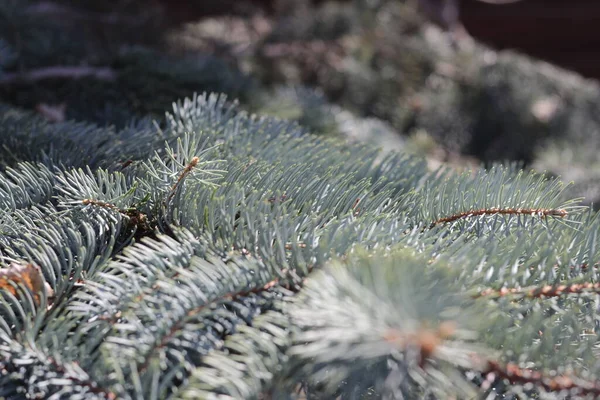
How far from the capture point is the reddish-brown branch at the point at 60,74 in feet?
2.62

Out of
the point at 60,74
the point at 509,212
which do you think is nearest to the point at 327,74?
the point at 60,74

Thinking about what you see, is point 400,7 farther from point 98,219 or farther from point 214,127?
point 98,219

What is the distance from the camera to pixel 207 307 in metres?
0.31

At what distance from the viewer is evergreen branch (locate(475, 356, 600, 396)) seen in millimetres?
285

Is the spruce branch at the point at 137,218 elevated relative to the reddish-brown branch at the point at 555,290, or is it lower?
elevated

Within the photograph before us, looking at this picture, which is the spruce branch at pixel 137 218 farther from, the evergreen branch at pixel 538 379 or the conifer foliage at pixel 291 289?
the evergreen branch at pixel 538 379

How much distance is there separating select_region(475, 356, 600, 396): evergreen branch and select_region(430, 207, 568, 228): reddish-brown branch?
0.14m

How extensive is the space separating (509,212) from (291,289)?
184 millimetres

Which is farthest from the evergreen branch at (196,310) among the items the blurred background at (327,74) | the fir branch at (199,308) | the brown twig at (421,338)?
the blurred background at (327,74)

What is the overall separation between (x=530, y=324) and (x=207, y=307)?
18cm

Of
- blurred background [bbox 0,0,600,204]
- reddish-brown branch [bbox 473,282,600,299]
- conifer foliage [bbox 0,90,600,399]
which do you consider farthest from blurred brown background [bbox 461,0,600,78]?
reddish-brown branch [bbox 473,282,600,299]

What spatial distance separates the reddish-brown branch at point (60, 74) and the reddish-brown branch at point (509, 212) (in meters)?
0.57

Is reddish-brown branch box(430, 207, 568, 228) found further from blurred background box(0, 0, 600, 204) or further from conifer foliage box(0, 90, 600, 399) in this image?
blurred background box(0, 0, 600, 204)

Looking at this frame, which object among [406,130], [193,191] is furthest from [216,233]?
[406,130]
